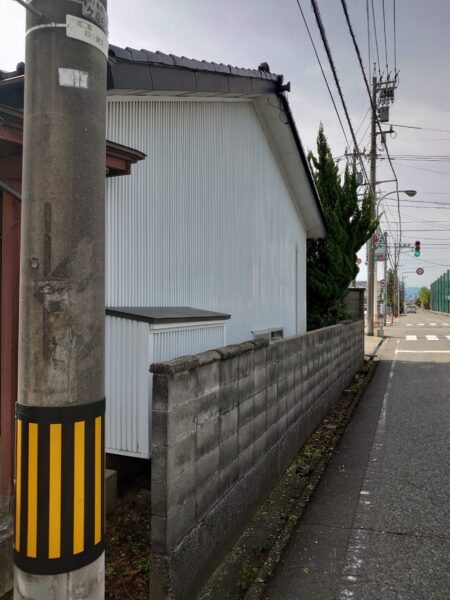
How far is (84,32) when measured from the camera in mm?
1757

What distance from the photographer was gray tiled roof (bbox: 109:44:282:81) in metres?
3.93

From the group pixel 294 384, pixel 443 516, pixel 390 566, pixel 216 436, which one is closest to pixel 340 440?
pixel 294 384

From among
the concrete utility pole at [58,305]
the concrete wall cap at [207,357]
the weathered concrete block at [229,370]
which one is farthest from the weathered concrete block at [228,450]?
the concrete utility pole at [58,305]

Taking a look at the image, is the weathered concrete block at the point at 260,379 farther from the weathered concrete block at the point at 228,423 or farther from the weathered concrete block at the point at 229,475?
the weathered concrete block at the point at 229,475

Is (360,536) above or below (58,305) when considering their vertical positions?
below

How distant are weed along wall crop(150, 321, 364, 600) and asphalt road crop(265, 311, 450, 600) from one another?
520mm

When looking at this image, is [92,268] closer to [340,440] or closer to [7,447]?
[7,447]

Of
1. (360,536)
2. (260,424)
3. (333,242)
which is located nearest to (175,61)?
(260,424)

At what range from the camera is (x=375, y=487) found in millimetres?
5020

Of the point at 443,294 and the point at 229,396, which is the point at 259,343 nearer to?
the point at 229,396

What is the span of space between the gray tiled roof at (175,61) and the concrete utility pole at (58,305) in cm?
221

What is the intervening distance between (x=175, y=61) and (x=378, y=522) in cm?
463

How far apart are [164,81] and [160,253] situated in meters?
1.66

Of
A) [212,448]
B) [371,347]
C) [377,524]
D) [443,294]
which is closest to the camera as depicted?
[212,448]
